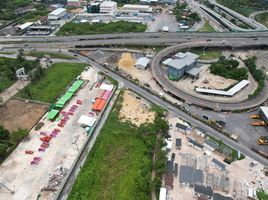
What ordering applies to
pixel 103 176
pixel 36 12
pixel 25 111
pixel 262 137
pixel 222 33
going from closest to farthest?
pixel 103 176
pixel 262 137
pixel 25 111
pixel 222 33
pixel 36 12

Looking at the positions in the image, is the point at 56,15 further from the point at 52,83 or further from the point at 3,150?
the point at 3,150

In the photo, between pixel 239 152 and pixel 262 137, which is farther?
pixel 262 137

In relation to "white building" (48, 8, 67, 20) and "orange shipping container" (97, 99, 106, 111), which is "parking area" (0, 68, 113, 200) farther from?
"white building" (48, 8, 67, 20)

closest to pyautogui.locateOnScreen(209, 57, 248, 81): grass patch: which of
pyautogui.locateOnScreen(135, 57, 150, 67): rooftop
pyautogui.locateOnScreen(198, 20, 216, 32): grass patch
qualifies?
pyautogui.locateOnScreen(135, 57, 150, 67): rooftop

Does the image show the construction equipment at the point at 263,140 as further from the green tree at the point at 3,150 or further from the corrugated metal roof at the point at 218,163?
the green tree at the point at 3,150

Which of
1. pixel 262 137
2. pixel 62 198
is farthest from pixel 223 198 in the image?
pixel 62 198

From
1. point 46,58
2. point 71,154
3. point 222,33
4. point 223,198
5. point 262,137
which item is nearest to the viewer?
point 223,198

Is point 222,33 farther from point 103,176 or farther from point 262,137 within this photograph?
point 103,176
